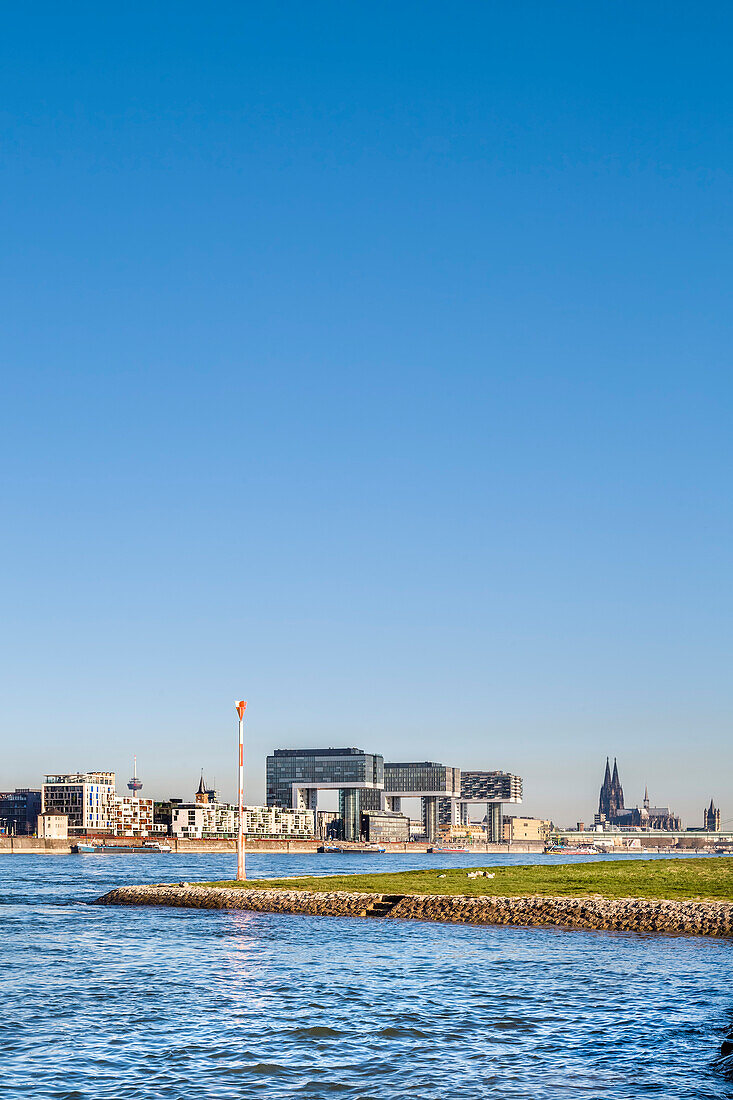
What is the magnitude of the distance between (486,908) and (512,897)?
1.89 m

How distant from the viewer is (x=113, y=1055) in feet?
76.2

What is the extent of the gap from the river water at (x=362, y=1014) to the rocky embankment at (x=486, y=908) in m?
2.20

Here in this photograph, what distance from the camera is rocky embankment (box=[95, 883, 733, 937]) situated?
4741cm

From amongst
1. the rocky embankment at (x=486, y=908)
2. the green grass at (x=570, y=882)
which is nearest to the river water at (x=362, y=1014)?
the rocky embankment at (x=486, y=908)

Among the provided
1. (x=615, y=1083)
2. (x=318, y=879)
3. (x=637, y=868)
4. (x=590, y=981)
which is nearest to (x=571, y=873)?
(x=637, y=868)

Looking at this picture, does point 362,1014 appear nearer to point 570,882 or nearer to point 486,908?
point 486,908

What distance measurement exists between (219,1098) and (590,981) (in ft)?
56.7

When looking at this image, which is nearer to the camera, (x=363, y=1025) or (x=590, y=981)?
(x=363, y=1025)

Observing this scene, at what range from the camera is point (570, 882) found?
6200cm

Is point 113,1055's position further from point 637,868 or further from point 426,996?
point 637,868

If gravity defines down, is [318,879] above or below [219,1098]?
below

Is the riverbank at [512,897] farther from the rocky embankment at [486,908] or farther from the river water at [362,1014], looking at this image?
the river water at [362,1014]

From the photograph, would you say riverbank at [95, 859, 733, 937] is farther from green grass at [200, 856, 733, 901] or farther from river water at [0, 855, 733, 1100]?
river water at [0, 855, 733, 1100]

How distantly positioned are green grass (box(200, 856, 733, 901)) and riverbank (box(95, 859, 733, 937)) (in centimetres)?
5
